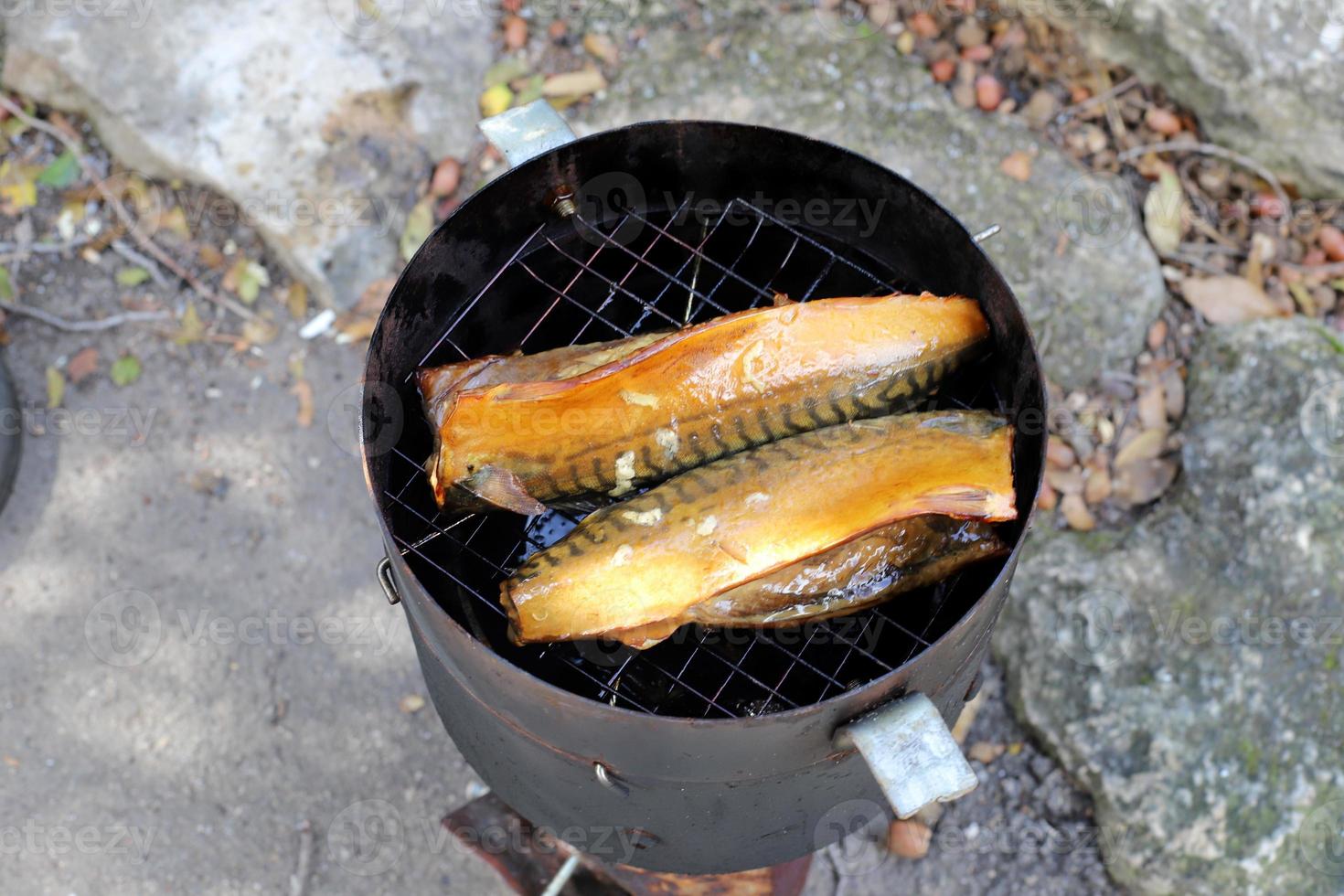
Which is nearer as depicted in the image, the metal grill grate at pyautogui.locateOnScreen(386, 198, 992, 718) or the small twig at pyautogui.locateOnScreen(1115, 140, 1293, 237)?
the metal grill grate at pyautogui.locateOnScreen(386, 198, 992, 718)

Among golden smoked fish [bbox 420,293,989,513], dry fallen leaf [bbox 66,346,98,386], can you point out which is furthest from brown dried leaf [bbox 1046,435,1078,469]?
dry fallen leaf [bbox 66,346,98,386]

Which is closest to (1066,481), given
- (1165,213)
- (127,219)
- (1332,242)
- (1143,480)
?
(1143,480)

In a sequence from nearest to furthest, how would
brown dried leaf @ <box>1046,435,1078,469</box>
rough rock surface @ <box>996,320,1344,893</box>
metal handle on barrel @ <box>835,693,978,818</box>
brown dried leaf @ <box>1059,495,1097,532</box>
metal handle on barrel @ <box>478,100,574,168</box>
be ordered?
metal handle on barrel @ <box>835,693,978,818</box> → metal handle on barrel @ <box>478,100,574,168</box> → rough rock surface @ <box>996,320,1344,893</box> → brown dried leaf @ <box>1059,495,1097,532</box> → brown dried leaf @ <box>1046,435,1078,469</box>

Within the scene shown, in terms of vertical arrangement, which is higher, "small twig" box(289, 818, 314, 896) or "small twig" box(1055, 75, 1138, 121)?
"small twig" box(1055, 75, 1138, 121)

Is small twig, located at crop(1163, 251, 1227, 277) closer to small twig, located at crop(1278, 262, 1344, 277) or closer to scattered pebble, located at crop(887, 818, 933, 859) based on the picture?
small twig, located at crop(1278, 262, 1344, 277)

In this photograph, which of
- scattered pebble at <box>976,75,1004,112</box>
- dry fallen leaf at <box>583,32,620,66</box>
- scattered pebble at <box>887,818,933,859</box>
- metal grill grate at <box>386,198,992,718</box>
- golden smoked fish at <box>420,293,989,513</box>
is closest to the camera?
golden smoked fish at <box>420,293,989,513</box>

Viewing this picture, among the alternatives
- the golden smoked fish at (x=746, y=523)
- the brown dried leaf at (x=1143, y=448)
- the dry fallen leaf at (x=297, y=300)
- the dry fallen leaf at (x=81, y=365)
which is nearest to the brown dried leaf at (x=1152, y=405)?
the brown dried leaf at (x=1143, y=448)

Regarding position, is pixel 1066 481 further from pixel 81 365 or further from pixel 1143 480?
pixel 81 365
